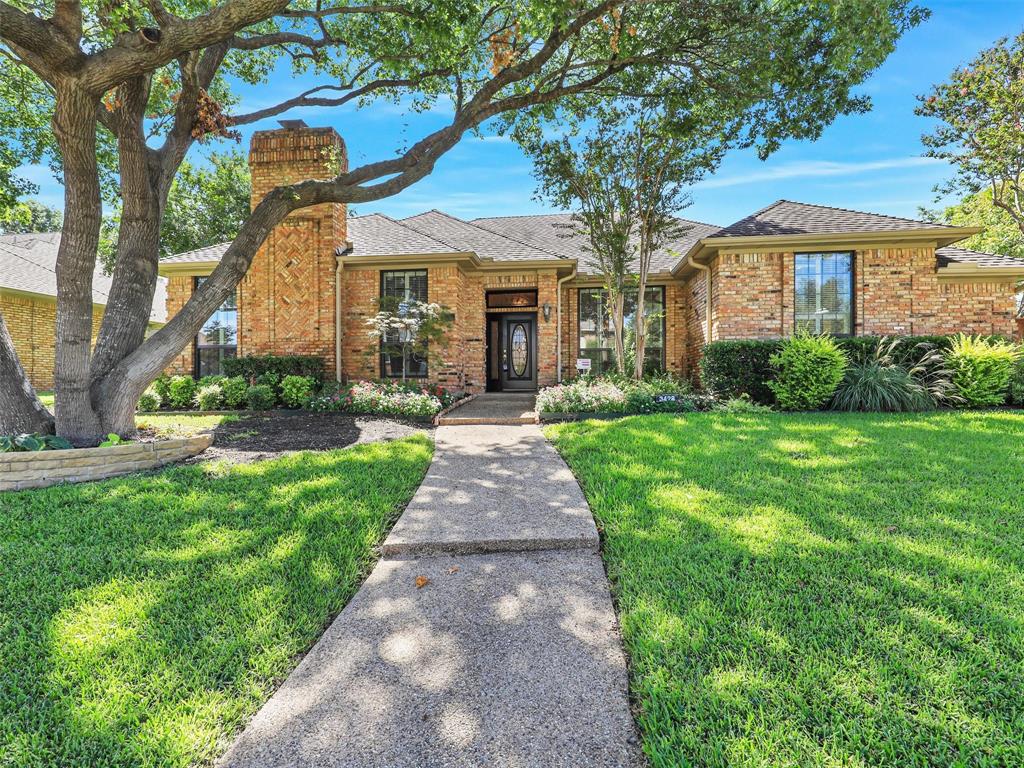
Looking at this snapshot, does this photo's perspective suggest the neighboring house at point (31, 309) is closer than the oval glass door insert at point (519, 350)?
No

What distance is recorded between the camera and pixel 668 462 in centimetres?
456

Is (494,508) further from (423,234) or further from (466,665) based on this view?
(423,234)

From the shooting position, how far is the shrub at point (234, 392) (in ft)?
30.3

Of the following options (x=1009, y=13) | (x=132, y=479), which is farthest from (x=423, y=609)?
(x=1009, y=13)

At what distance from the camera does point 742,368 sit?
8.59 m

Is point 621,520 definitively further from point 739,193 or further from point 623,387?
point 739,193

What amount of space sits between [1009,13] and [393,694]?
1524cm

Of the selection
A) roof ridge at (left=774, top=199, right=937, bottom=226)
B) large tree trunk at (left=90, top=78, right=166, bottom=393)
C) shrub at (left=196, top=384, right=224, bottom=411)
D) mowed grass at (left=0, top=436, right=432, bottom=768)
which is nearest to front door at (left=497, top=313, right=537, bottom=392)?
shrub at (left=196, top=384, right=224, bottom=411)

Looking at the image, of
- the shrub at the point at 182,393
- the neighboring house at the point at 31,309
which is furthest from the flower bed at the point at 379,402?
the neighboring house at the point at 31,309

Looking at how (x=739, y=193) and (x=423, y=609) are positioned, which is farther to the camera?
(x=739, y=193)

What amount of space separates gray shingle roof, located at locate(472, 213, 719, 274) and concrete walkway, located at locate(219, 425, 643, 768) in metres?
8.17

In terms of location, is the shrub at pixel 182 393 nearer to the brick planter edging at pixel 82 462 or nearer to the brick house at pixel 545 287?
the brick house at pixel 545 287

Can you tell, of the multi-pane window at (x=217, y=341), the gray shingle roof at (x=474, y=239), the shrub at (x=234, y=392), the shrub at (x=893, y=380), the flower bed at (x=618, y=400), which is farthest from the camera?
the gray shingle roof at (x=474, y=239)

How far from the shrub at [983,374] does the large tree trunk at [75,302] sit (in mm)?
12674
